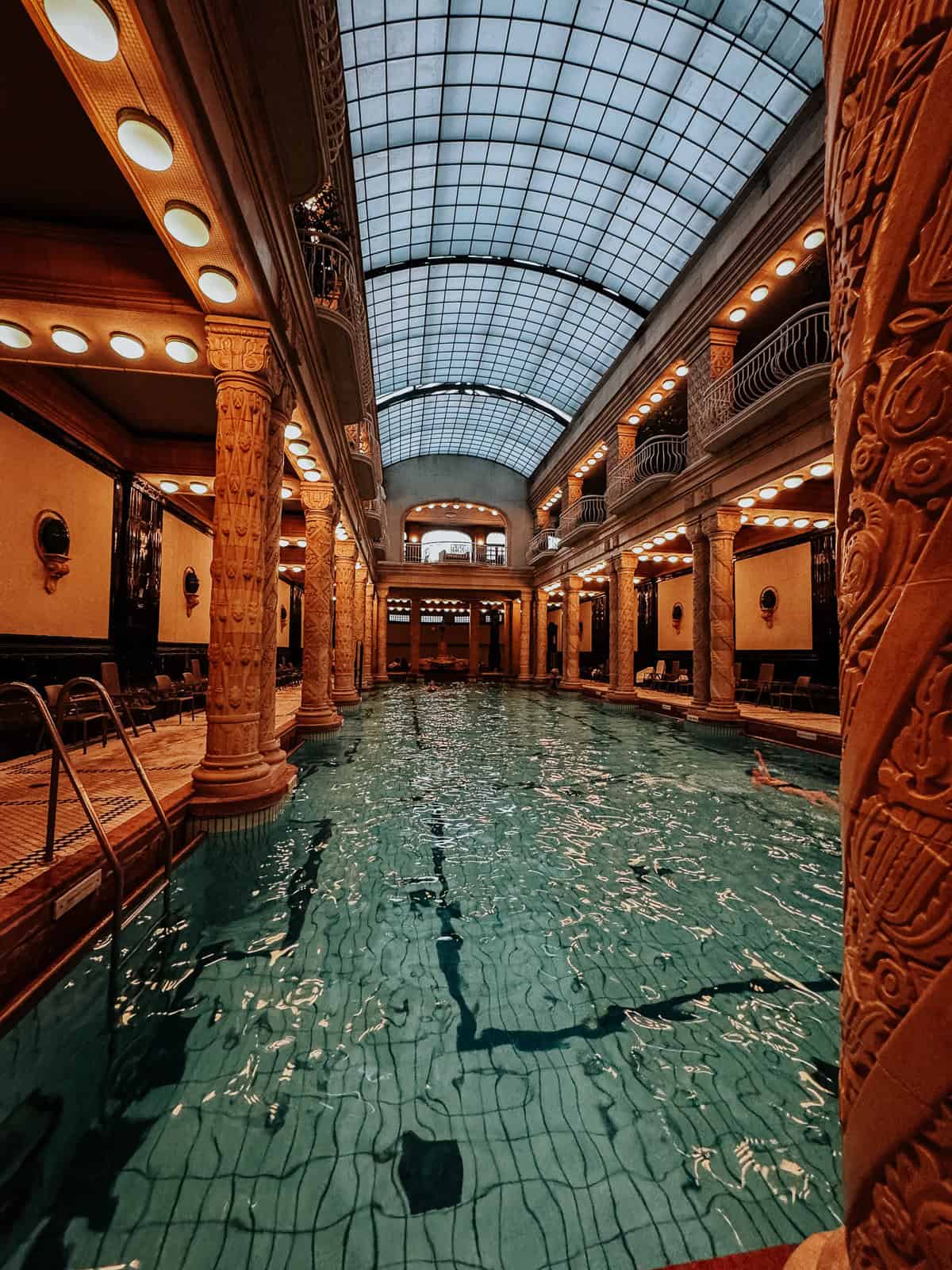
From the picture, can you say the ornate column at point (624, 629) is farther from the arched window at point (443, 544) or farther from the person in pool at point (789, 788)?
the arched window at point (443, 544)

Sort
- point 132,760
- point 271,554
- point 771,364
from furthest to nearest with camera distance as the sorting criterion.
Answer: point 771,364, point 271,554, point 132,760

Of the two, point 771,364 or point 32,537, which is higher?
point 771,364

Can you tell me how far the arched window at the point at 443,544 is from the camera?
93.7 feet

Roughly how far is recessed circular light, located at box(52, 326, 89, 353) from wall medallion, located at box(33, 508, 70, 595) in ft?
8.14

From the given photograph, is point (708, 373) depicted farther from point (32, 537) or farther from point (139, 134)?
point (32, 537)

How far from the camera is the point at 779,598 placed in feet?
42.3

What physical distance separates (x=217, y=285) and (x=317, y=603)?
5.10 m

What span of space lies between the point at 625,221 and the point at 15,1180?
17124 millimetres

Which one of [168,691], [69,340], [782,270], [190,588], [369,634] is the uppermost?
[782,270]

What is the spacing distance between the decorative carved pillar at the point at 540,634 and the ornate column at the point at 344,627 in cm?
1151

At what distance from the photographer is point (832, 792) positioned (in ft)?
19.0

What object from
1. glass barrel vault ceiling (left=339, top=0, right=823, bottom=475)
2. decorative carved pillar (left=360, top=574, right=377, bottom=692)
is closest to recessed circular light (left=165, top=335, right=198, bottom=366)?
glass barrel vault ceiling (left=339, top=0, right=823, bottom=475)

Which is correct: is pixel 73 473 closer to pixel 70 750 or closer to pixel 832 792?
pixel 70 750

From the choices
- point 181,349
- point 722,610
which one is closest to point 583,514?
point 722,610
